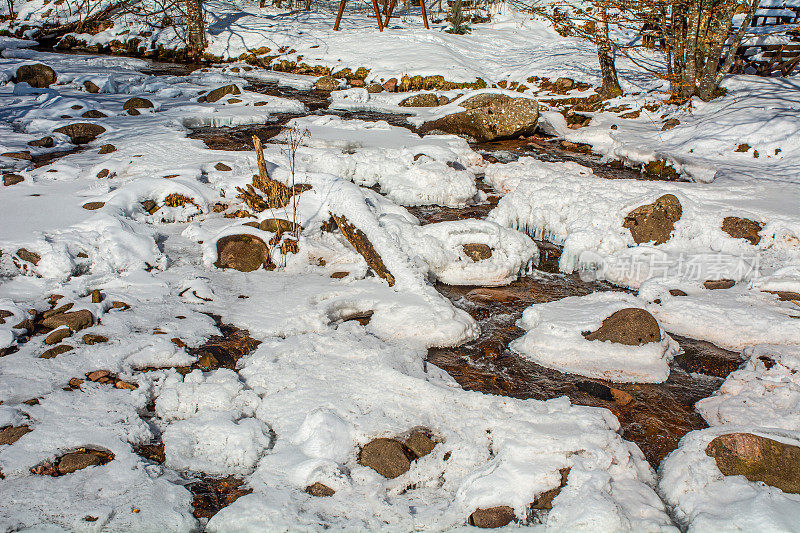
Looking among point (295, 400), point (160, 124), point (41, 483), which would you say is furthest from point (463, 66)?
point (41, 483)

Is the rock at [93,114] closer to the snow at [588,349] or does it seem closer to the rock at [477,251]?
the rock at [477,251]

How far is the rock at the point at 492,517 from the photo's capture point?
262 centimetres

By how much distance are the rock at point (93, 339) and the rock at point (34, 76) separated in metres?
9.93

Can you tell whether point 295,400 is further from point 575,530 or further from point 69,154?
point 69,154

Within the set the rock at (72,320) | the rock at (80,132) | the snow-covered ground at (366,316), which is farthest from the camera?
the rock at (80,132)

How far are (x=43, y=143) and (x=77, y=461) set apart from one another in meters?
6.67

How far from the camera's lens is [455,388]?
3.70m

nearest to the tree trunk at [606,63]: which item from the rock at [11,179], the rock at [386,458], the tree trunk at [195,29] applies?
the rock at [11,179]

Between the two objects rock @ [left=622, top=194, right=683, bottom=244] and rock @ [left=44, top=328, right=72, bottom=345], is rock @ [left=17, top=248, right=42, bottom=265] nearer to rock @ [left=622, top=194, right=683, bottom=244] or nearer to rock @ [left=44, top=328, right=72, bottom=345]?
rock @ [left=44, top=328, right=72, bottom=345]

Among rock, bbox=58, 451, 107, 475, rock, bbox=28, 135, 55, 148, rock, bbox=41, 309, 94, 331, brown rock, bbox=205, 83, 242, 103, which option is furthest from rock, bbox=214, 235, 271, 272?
brown rock, bbox=205, 83, 242, 103

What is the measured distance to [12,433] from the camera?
2902 millimetres

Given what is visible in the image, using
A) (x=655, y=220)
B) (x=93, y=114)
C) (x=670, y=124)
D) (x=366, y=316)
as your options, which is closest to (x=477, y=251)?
(x=366, y=316)

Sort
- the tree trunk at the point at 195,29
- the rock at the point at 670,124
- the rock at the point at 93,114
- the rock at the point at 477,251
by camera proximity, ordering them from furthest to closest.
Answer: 1. the tree trunk at the point at 195,29
2. the rock at the point at 670,124
3. the rock at the point at 93,114
4. the rock at the point at 477,251

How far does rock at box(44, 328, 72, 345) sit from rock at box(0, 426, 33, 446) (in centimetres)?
95
